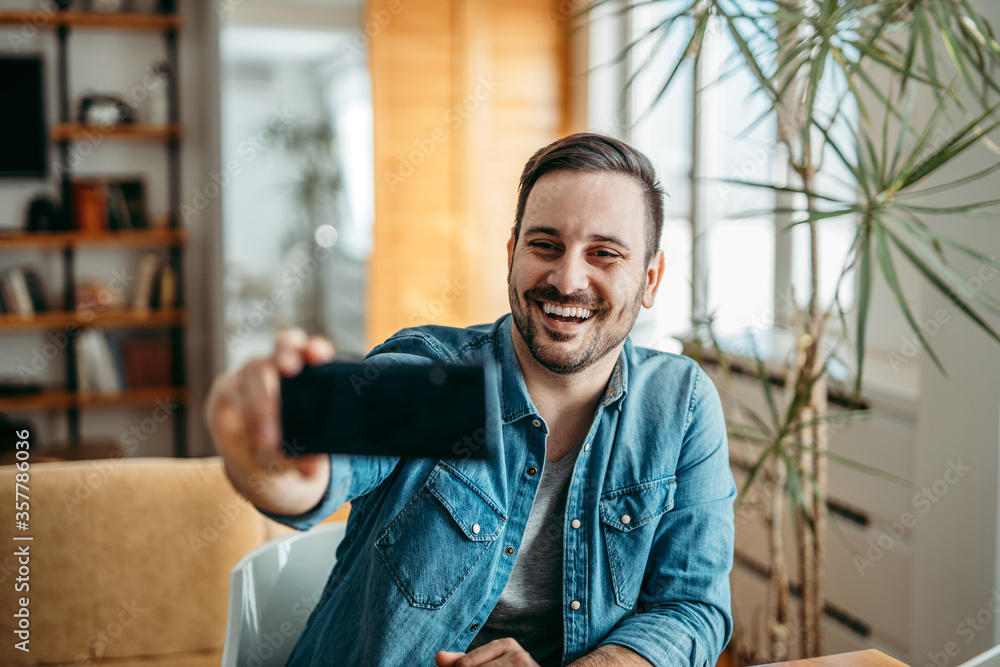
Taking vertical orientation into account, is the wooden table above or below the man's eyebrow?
below

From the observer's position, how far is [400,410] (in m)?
0.66

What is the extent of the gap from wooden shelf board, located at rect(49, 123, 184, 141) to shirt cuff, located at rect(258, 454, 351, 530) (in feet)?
11.8

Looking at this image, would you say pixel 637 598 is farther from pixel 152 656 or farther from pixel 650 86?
pixel 650 86

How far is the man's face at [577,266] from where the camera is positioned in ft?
3.85

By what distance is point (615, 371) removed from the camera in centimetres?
130

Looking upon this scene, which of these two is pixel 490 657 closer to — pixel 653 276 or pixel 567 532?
pixel 567 532

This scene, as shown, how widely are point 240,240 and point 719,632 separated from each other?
11.1 ft

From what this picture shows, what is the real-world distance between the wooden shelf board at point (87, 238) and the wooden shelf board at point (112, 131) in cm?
46

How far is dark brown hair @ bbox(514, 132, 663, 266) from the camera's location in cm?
120

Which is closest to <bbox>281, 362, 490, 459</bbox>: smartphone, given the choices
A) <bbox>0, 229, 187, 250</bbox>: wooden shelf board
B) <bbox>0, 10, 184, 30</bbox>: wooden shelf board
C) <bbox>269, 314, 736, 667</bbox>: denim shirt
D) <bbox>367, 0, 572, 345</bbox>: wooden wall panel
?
<bbox>269, 314, 736, 667</bbox>: denim shirt

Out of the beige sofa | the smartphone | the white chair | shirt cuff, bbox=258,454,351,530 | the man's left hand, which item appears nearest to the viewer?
the smartphone

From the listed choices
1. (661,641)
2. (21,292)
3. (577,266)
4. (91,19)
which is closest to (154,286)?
(21,292)

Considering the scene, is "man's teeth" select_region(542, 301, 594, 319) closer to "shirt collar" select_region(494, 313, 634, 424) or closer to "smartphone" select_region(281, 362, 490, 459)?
"shirt collar" select_region(494, 313, 634, 424)

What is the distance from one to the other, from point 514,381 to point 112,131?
135 inches
